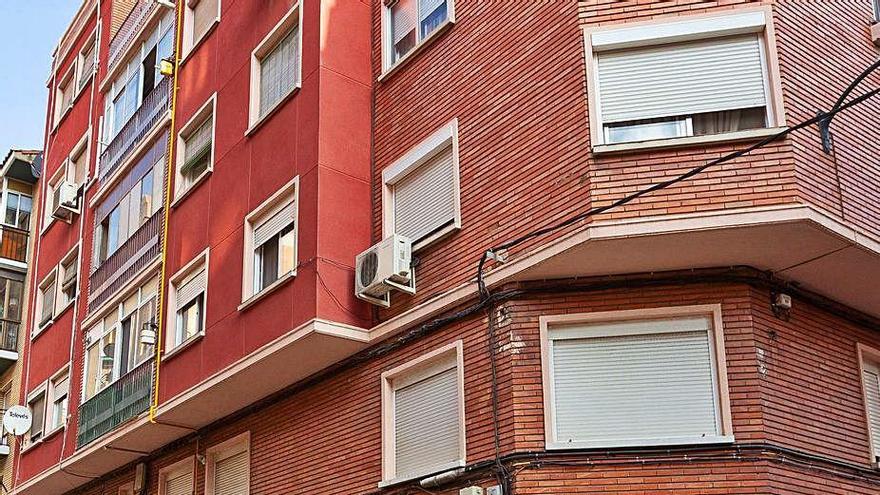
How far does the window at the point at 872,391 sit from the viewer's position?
12617mm

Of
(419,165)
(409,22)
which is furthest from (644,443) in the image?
(409,22)

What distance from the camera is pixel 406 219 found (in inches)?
580

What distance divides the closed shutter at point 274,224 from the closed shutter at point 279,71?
70.9 inches

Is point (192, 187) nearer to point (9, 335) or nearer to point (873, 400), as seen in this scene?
point (873, 400)

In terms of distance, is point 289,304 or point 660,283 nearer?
point 660,283

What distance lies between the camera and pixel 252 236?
646 inches

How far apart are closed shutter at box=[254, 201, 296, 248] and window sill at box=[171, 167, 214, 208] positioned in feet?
7.15

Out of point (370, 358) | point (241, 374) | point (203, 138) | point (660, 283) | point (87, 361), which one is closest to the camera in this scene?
point (660, 283)

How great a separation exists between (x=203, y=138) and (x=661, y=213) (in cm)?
989

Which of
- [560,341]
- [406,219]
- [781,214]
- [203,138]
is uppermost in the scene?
[203,138]

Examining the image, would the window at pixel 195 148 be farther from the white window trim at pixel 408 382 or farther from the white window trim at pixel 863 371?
the white window trim at pixel 863 371

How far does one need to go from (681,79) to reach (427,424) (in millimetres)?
5009

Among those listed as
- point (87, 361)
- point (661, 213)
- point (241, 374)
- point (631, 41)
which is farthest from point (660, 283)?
point (87, 361)

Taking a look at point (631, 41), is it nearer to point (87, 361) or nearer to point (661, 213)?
point (661, 213)
